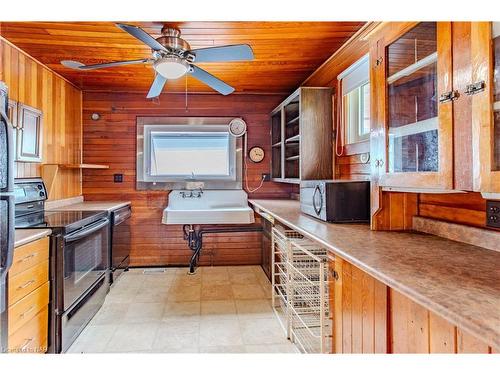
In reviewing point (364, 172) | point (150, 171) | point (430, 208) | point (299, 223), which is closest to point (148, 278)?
point (150, 171)

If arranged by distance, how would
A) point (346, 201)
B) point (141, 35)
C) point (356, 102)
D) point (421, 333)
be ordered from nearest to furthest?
point (421, 333) < point (141, 35) < point (346, 201) < point (356, 102)

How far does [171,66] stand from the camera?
2.17 meters

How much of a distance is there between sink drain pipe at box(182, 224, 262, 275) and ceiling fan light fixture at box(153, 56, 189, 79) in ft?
6.93

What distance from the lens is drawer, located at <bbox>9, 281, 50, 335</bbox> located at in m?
1.62

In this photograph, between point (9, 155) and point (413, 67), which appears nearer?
point (413, 67)

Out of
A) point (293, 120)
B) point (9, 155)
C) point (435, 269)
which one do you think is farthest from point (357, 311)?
point (293, 120)

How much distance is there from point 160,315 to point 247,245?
1625mm

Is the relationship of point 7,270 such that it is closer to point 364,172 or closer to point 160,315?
point 160,315

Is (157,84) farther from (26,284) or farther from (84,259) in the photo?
(26,284)

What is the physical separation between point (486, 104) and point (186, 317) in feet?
8.03

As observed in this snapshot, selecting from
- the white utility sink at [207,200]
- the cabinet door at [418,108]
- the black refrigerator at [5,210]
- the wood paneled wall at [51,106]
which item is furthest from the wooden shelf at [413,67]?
the wood paneled wall at [51,106]

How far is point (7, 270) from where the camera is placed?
1.50 m

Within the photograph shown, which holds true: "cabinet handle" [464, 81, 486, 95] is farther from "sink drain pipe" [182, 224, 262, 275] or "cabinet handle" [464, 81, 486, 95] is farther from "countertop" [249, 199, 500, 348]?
"sink drain pipe" [182, 224, 262, 275]

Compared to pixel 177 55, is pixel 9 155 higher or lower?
lower
